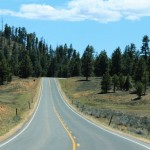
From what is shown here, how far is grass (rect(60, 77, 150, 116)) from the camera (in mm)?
92125

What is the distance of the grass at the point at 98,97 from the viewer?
92.1m

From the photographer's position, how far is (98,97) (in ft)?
372

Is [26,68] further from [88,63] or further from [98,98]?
[98,98]

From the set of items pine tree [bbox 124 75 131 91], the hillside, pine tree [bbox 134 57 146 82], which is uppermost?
pine tree [bbox 134 57 146 82]

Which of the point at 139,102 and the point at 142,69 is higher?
the point at 142,69

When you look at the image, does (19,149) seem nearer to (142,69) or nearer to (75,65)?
(142,69)

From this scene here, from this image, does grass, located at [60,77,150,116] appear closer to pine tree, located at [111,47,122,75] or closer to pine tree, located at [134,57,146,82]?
pine tree, located at [134,57,146,82]

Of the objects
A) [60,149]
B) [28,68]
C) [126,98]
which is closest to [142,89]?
[126,98]

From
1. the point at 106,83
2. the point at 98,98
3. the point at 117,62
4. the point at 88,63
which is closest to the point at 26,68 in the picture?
the point at 88,63

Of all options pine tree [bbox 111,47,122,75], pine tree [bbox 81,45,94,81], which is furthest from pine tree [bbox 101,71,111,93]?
pine tree [bbox 111,47,122,75]

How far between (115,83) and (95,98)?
35.2 ft

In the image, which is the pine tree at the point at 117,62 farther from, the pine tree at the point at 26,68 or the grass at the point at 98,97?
the pine tree at the point at 26,68

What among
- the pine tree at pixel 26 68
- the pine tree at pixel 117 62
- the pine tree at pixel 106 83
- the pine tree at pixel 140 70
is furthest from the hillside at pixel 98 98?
the pine tree at pixel 26 68

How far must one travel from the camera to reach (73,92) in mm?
126938
